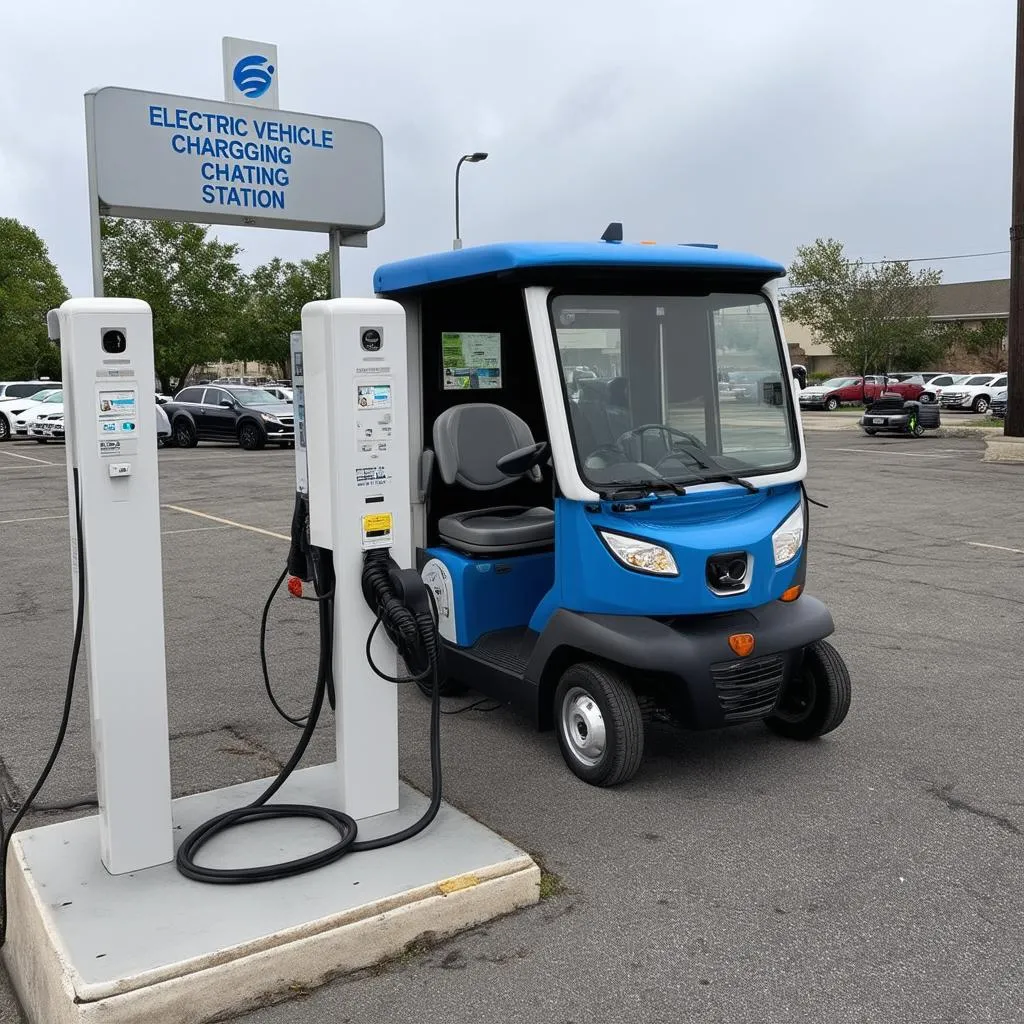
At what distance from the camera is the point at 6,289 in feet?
149

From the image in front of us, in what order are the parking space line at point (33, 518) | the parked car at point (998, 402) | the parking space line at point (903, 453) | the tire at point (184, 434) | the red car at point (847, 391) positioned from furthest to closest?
the red car at point (847, 391) → the parked car at point (998, 402) → the tire at point (184, 434) → the parking space line at point (903, 453) → the parking space line at point (33, 518)

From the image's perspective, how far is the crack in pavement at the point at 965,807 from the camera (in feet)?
13.2

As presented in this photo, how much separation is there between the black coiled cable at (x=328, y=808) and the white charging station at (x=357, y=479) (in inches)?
3.0

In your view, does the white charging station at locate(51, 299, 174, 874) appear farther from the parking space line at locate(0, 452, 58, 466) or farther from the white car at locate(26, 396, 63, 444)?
the white car at locate(26, 396, 63, 444)

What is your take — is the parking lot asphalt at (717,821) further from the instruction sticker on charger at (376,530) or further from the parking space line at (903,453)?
the parking space line at (903,453)

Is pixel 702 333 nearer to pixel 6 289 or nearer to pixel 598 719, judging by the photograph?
pixel 598 719

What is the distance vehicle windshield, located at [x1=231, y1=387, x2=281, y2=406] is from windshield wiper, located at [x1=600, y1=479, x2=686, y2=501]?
21200mm

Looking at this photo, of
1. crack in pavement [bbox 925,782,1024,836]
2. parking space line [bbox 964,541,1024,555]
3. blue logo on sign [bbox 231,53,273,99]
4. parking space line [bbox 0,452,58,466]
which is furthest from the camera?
parking space line [bbox 0,452,58,466]

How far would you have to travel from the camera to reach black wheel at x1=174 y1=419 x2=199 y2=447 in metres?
25.1

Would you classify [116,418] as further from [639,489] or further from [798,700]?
[798,700]

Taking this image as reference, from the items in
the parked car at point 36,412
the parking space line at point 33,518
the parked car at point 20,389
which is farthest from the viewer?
the parked car at point 20,389

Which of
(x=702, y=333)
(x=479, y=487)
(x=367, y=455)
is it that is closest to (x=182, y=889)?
(x=367, y=455)

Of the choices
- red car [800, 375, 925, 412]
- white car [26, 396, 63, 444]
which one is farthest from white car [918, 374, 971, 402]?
white car [26, 396, 63, 444]

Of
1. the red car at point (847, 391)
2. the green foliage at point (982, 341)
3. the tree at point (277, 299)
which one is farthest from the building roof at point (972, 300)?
the tree at point (277, 299)
